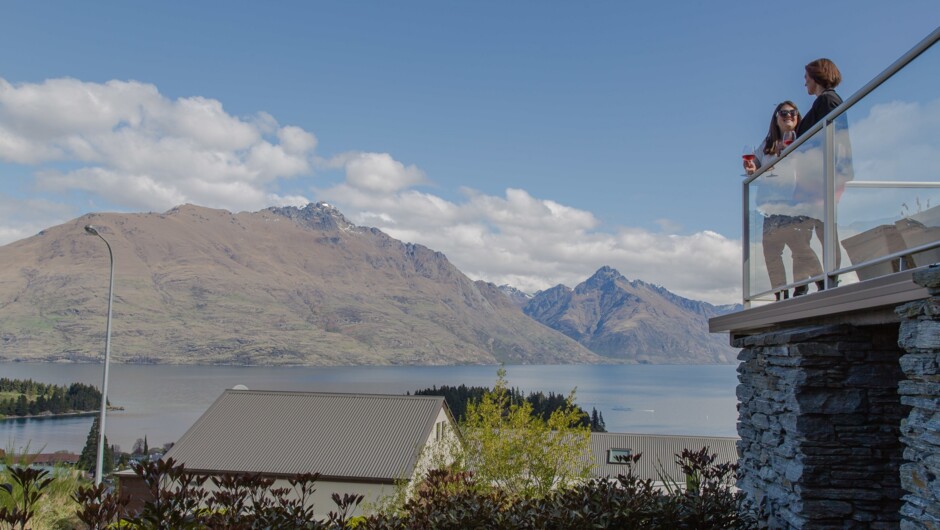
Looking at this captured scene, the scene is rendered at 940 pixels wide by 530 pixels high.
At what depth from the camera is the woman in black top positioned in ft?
17.4

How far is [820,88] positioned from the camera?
553cm

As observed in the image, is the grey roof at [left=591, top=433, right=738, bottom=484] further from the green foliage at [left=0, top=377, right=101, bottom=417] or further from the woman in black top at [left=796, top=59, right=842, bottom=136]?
the green foliage at [left=0, top=377, right=101, bottom=417]

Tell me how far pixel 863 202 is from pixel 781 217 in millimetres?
1195

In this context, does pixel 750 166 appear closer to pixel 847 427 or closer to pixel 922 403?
pixel 847 427

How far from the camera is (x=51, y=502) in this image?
9.24 metres

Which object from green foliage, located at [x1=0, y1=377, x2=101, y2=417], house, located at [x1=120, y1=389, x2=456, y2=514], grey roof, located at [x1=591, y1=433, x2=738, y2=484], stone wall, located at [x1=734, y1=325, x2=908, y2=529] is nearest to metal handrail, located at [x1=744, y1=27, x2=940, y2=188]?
stone wall, located at [x1=734, y1=325, x2=908, y2=529]

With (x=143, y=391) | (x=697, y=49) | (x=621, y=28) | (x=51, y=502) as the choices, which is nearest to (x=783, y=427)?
(x=51, y=502)

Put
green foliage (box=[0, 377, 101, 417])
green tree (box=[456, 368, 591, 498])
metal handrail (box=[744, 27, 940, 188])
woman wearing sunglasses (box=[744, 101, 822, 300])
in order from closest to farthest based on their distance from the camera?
metal handrail (box=[744, 27, 940, 188])
woman wearing sunglasses (box=[744, 101, 822, 300])
green tree (box=[456, 368, 591, 498])
green foliage (box=[0, 377, 101, 417])

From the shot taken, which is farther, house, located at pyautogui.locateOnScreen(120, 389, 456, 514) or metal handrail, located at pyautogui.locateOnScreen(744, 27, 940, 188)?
house, located at pyautogui.locateOnScreen(120, 389, 456, 514)

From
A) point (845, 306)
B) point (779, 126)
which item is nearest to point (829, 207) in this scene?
point (845, 306)

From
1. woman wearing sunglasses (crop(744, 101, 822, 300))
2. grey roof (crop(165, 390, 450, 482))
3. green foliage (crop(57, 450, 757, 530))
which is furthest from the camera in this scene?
grey roof (crop(165, 390, 450, 482))

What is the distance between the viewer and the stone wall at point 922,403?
3.46 metres

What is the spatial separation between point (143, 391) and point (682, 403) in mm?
103313

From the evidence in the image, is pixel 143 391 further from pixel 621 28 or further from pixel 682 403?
pixel 621 28
